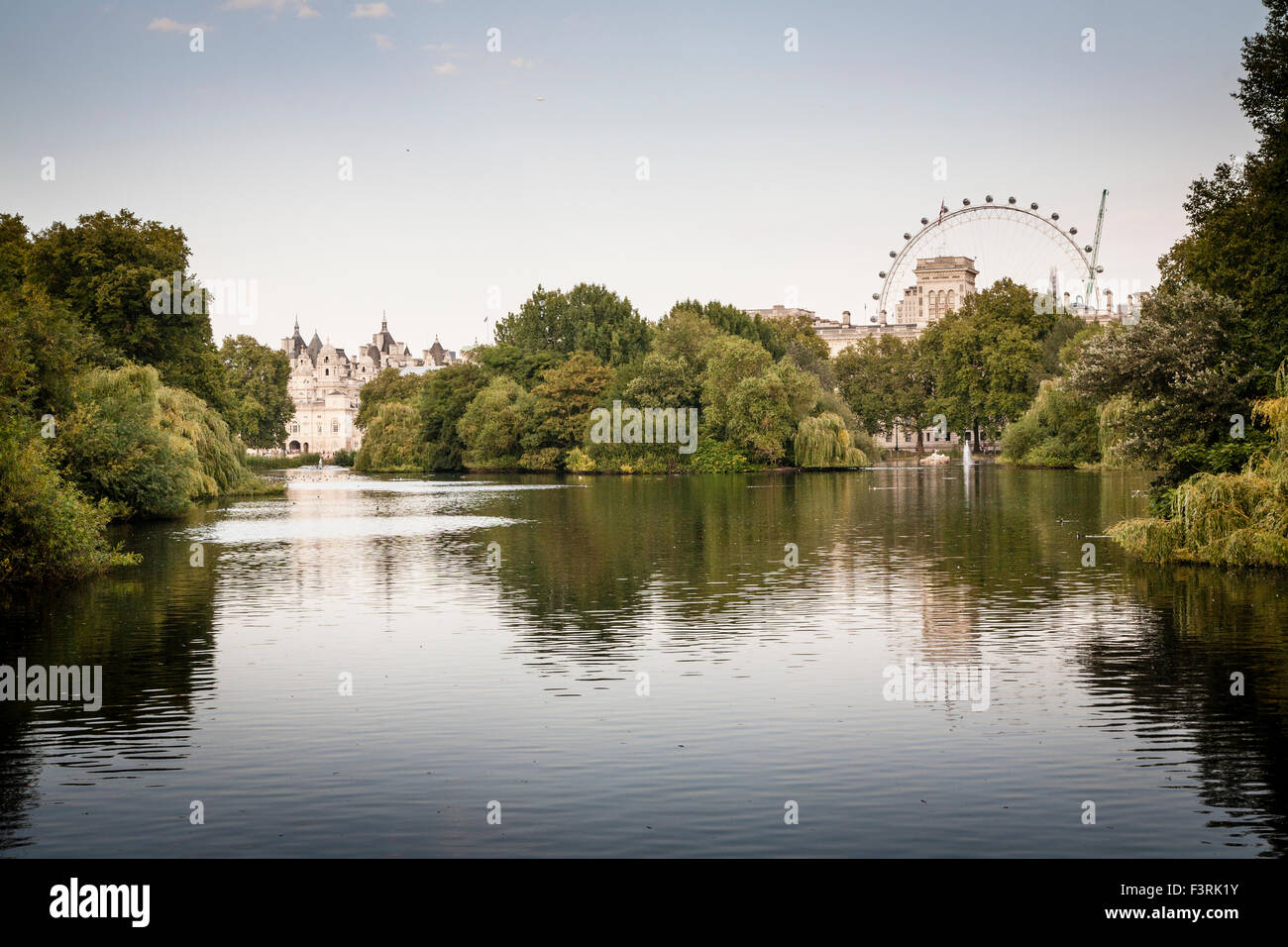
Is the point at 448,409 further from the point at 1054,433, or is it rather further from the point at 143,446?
the point at 143,446

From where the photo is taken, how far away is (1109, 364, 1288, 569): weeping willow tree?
26.6m

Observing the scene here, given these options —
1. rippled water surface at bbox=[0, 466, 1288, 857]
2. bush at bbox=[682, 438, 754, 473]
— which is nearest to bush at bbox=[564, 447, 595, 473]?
bush at bbox=[682, 438, 754, 473]

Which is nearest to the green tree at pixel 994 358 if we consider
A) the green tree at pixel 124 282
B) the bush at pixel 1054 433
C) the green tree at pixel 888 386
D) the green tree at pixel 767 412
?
the bush at pixel 1054 433

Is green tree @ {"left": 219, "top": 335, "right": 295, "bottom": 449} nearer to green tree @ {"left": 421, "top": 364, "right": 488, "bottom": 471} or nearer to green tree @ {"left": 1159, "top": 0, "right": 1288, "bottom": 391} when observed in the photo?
green tree @ {"left": 421, "top": 364, "right": 488, "bottom": 471}

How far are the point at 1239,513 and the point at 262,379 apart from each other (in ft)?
549

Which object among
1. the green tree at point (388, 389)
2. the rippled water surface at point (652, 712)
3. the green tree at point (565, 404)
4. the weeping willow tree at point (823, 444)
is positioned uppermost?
the green tree at point (388, 389)

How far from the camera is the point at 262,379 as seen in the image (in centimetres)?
18012

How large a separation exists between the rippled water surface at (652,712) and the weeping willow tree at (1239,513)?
2.10 ft

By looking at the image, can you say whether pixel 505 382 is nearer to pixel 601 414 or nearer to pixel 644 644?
pixel 601 414

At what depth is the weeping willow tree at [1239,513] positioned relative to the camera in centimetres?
2661

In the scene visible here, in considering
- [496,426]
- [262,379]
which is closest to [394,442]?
[496,426]

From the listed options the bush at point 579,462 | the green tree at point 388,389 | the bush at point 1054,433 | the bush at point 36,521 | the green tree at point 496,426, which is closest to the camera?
the bush at point 36,521

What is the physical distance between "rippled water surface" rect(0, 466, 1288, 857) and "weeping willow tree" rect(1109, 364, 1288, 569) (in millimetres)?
641

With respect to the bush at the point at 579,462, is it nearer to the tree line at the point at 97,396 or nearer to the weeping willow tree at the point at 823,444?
the weeping willow tree at the point at 823,444
